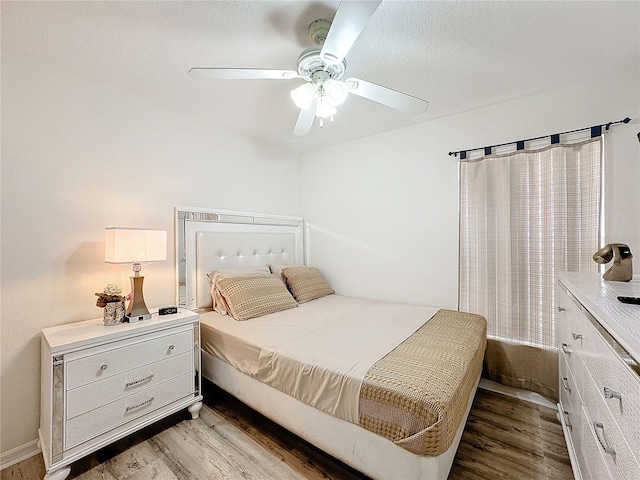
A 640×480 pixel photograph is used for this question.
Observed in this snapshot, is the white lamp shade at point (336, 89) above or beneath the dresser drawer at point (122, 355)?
above

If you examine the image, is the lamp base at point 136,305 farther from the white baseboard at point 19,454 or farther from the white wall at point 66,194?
the white baseboard at point 19,454

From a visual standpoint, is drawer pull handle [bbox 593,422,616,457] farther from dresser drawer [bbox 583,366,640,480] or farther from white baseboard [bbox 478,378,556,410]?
white baseboard [bbox 478,378,556,410]

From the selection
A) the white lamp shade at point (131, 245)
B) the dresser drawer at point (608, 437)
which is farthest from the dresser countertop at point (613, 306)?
the white lamp shade at point (131, 245)

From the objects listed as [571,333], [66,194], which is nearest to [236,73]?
[66,194]

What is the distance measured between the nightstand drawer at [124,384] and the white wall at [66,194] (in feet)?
1.69

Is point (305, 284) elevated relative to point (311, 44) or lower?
lower

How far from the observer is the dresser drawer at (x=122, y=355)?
1.48 m

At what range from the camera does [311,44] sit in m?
1.59

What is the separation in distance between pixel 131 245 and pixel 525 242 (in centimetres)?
284

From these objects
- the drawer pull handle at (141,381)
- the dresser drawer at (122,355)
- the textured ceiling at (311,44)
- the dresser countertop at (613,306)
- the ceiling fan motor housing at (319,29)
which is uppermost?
the textured ceiling at (311,44)

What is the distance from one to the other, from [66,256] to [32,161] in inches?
24.0

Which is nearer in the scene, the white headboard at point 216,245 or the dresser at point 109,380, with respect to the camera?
the dresser at point 109,380

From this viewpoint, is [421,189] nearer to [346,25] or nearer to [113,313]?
[346,25]

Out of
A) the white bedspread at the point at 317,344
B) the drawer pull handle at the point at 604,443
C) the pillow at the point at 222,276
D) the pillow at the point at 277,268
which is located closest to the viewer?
the drawer pull handle at the point at 604,443
